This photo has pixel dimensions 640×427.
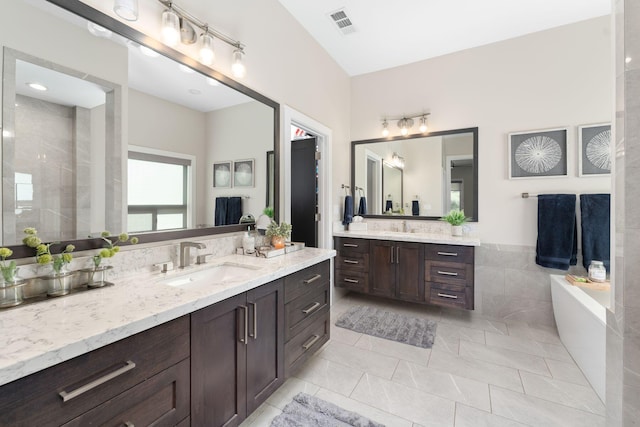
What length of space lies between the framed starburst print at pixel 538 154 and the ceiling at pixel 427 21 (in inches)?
43.2

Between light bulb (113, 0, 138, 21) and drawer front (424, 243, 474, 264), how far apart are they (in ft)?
9.72

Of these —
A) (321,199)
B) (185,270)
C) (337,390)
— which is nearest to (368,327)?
(337,390)

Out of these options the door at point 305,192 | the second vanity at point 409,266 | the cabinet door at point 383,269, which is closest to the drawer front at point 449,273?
the second vanity at point 409,266

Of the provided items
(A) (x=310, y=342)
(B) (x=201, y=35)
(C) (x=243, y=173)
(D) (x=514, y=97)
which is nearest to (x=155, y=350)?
(A) (x=310, y=342)

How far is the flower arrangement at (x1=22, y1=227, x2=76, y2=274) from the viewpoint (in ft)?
3.51

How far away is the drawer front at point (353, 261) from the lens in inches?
130

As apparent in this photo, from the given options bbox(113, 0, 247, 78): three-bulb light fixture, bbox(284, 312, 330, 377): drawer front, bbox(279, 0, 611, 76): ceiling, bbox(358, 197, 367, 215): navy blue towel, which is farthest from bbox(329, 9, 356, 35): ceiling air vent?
bbox(284, 312, 330, 377): drawer front

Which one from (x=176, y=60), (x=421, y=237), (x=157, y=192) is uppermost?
(x=176, y=60)

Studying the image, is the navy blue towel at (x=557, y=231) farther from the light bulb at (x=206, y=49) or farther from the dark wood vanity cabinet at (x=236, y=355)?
the light bulb at (x=206, y=49)

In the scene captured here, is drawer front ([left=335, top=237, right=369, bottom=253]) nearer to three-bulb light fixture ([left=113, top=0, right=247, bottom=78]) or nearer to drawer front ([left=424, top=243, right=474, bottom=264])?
drawer front ([left=424, top=243, right=474, bottom=264])

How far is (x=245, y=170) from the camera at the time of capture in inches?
84.4

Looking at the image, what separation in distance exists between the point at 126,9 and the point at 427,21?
8.67 feet

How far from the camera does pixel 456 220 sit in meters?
3.09

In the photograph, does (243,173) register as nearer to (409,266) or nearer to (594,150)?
(409,266)
